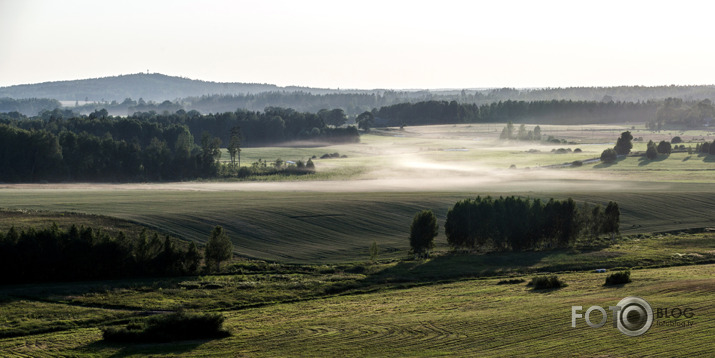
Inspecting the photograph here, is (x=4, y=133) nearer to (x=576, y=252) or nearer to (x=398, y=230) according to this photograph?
(x=398, y=230)

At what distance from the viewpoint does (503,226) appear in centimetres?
8112

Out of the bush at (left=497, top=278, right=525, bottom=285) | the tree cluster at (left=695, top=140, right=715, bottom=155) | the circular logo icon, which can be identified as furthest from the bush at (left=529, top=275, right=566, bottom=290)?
the tree cluster at (left=695, top=140, right=715, bottom=155)

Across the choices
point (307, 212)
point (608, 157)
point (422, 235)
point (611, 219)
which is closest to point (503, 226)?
point (422, 235)

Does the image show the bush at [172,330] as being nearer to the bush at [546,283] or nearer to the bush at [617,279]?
the bush at [546,283]

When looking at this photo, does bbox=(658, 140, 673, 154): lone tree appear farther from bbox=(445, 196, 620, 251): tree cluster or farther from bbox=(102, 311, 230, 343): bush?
bbox=(102, 311, 230, 343): bush

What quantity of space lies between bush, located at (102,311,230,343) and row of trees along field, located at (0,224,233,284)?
18363 millimetres

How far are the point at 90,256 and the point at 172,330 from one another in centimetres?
2093

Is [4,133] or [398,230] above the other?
[4,133]

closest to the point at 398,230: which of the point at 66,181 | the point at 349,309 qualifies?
the point at 349,309

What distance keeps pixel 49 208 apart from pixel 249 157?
99441mm

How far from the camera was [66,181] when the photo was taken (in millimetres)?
139500

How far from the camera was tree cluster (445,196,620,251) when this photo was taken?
80500mm

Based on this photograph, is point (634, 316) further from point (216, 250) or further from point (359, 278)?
point (216, 250)

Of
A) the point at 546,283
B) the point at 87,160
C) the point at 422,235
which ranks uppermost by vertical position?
the point at 87,160
